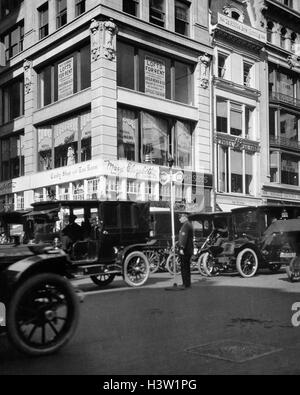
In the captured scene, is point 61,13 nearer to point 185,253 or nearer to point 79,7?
point 79,7

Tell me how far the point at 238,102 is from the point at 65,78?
10.9 m

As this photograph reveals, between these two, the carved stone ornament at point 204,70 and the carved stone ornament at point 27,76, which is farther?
the carved stone ornament at point 27,76

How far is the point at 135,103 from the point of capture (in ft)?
80.6

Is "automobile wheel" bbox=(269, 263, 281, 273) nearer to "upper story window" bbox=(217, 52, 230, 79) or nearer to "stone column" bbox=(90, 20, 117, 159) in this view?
"stone column" bbox=(90, 20, 117, 159)

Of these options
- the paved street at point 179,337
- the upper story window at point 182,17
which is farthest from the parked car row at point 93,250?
the upper story window at point 182,17

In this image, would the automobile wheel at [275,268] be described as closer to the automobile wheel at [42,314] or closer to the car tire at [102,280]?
the car tire at [102,280]

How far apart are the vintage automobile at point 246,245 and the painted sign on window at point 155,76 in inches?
477

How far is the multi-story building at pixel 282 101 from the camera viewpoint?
107 feet

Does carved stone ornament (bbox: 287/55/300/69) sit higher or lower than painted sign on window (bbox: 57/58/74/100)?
higher

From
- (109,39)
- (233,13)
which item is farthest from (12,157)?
(233,13)

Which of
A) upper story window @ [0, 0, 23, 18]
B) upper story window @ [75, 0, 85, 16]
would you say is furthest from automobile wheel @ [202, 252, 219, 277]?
upper story window @ [0, 0, 23, 18]

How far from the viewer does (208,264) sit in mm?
14578

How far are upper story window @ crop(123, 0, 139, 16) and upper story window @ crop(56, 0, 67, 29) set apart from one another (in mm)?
3433

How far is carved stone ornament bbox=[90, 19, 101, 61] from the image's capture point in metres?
23.1
